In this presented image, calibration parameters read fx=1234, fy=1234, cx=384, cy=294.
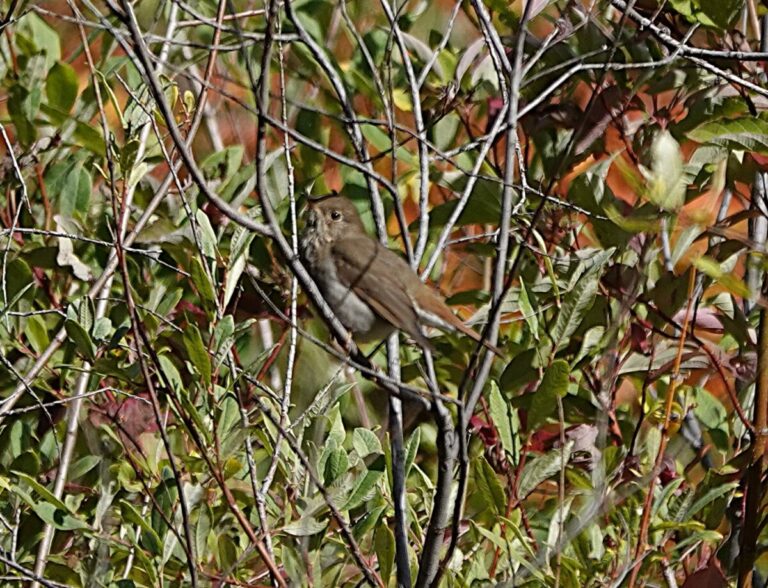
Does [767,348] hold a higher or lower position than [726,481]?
higher

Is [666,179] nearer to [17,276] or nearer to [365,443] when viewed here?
[365,443]

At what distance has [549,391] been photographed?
2480mm

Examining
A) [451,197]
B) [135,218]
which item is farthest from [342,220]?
[135,218]

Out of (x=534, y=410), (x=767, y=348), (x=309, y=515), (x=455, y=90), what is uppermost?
(x=455, y=90)

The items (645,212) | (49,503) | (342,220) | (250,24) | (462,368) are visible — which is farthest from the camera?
(250,24)

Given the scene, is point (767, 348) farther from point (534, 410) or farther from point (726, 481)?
point (534, 410)

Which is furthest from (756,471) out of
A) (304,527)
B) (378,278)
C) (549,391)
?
(378,278)

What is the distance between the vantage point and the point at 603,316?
2824mm

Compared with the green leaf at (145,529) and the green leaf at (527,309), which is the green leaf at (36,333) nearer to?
the green leaf at (145,529)

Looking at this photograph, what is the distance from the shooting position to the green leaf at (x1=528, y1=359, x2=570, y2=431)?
7.98 feet

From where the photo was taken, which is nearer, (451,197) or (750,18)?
(750,18)

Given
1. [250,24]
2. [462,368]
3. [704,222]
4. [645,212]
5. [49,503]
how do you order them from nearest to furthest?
1. [704,222]
2. [645,212]
3. [49,503]
4. [462,368]
5. [250,24]

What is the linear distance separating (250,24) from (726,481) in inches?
88.6

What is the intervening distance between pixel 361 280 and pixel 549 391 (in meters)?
1.12
